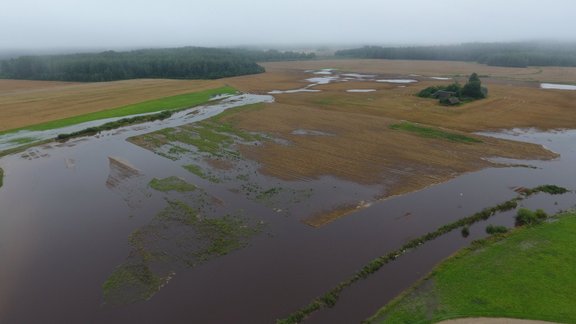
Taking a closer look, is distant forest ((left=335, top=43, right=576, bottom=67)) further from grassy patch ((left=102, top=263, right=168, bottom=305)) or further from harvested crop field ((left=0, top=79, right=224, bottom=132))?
grassy patch ((left=102, top=263, right=168, bottom=305))

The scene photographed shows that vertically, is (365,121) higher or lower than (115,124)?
higher

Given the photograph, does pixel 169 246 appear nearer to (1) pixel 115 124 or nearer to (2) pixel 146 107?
(1) pixel 115 124

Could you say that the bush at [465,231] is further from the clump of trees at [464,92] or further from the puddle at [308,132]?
the clump of trees at [464,92]

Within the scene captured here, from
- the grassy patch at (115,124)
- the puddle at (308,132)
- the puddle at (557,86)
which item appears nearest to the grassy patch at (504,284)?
the puddle at (308,132)

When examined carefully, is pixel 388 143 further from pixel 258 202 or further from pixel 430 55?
pixel 430 55

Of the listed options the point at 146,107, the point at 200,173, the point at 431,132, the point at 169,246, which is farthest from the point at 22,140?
the point at 431,132

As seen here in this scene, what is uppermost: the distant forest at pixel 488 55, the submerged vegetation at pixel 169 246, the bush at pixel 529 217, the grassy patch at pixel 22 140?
the distant forest at pixel 488 55

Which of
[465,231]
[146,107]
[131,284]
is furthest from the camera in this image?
[146,107]
